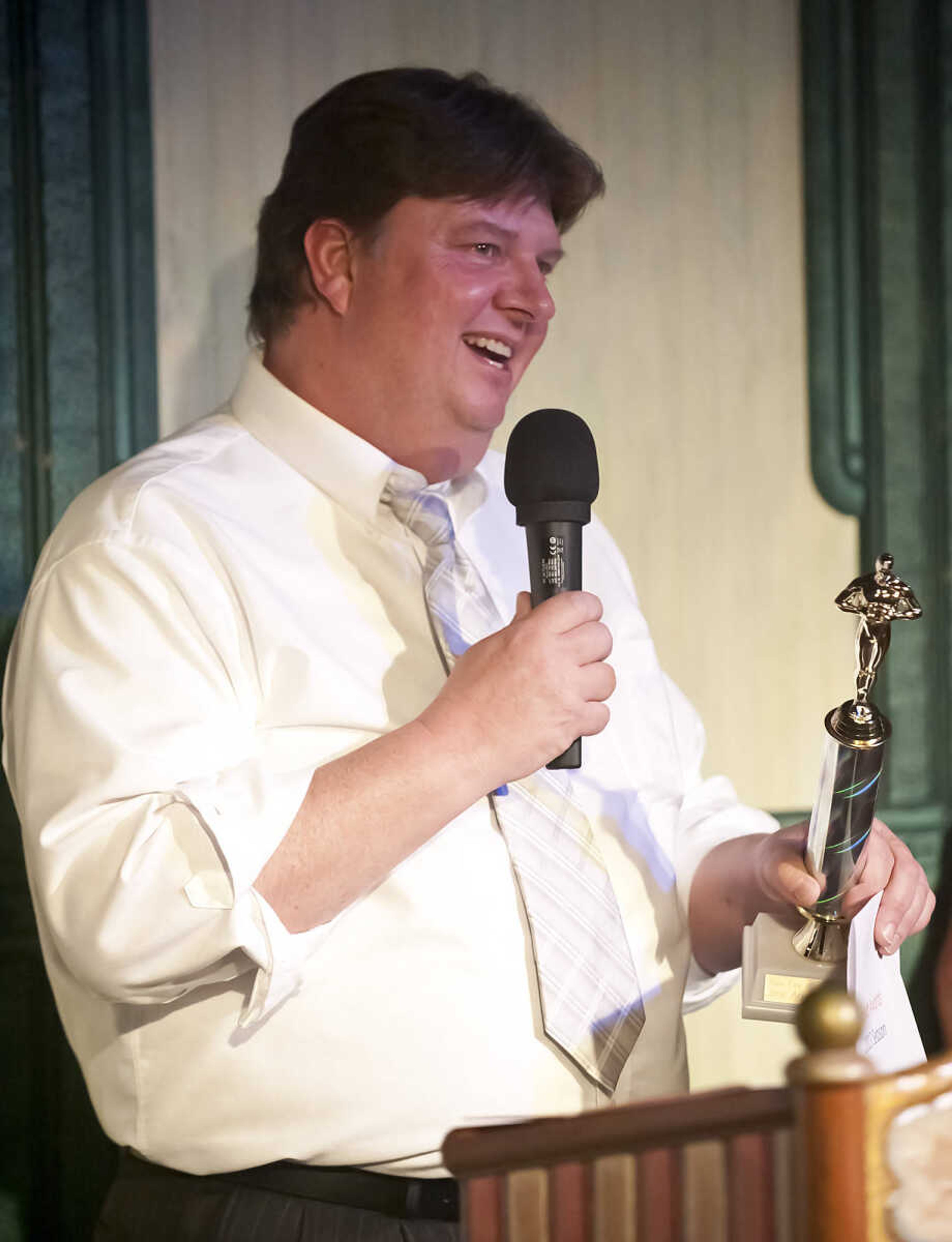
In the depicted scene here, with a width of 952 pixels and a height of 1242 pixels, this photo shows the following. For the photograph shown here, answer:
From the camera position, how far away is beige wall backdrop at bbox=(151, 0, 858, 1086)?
2.00m

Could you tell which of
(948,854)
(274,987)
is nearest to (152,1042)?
(274,987)

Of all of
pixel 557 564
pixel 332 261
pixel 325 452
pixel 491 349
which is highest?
pixel 332 261

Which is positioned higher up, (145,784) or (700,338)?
(700,338)

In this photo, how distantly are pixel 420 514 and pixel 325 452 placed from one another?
4.6 inches

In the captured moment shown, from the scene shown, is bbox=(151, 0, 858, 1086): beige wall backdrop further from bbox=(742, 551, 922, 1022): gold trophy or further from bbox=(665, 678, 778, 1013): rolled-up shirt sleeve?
bbox=(742, 551, 922, 1022): gold trophy

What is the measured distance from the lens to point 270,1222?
1.21 meters

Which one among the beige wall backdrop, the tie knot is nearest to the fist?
the tie knot

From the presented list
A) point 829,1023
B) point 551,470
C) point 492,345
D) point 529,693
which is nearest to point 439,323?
point 492,345

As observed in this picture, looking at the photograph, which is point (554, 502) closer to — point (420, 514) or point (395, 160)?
point (420, 514)

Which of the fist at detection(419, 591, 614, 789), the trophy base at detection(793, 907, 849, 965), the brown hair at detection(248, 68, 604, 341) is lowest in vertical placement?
the trophy base at detection(793, 907, 849, 965)

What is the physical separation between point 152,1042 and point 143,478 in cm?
52

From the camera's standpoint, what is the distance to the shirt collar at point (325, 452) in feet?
4.64

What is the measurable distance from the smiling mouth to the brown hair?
0.15m

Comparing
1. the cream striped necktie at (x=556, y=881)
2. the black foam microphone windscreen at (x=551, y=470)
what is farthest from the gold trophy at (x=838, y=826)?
the black foam microphone windscreen at (x=551, y=470)
